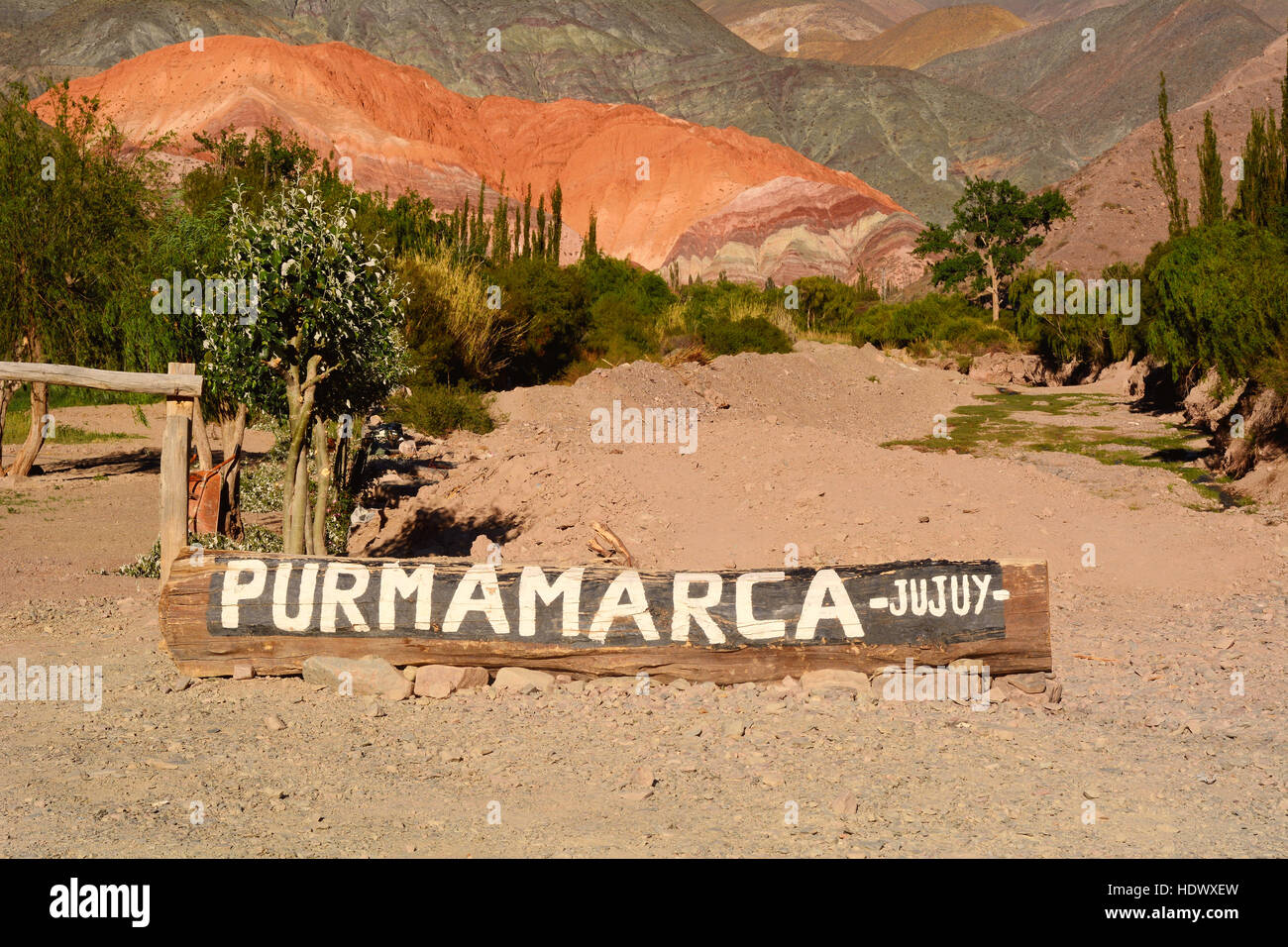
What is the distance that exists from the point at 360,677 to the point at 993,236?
2581 inches

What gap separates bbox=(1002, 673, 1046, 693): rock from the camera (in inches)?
301

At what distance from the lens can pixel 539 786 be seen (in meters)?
6.09

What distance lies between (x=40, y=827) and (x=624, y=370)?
747 inches

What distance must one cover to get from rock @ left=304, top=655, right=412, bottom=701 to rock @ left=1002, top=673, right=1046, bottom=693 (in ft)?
15.0

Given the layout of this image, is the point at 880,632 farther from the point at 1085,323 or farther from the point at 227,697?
the point at 1085,323

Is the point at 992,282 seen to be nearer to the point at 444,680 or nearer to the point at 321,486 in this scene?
the point at 321,486

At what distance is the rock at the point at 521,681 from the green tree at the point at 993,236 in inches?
2424

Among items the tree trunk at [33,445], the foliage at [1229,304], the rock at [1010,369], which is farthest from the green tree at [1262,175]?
the tree trunk at [33,445]

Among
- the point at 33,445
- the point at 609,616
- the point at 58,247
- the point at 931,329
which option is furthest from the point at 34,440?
the point at 931,329

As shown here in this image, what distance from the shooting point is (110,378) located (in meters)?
9.95

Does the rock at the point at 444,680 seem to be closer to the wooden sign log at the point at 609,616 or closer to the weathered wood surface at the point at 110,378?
the wooden sign log at the point at 609,616

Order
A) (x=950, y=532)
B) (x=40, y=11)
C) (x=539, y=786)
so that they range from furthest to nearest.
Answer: (x=40, y=11) → (x=950, y=532) → (x=539, y=786)

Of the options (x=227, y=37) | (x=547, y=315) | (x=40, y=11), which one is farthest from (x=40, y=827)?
(x=40, y=11)

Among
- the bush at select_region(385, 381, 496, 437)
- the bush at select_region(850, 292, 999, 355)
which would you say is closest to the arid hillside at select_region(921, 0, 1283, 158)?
the bush at select_region(850, 292, 999, 355)
